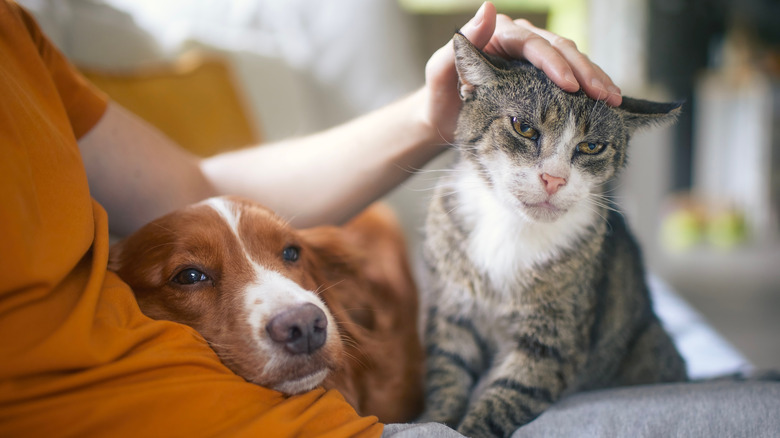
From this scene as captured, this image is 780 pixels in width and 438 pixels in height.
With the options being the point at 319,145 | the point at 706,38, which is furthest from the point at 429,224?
the point at 706,38

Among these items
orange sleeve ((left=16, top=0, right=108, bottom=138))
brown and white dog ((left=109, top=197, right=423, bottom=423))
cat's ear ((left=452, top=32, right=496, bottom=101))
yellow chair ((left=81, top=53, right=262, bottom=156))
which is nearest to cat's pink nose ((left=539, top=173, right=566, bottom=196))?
cat's ear ((left=452, top=32, right=496, bottom=101))

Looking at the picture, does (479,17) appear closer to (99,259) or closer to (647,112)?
(647,112)

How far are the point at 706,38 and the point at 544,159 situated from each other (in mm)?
4802

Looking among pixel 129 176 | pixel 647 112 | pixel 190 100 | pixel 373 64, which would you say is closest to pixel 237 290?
pixel 129 176

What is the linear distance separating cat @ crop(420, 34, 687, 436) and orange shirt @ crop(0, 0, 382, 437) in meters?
0.40

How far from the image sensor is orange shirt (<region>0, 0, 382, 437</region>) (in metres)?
0.69

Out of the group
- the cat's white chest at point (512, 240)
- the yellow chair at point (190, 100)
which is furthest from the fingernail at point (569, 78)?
the yellow chair at point (190, 100)

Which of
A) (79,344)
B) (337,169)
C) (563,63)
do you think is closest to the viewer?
(79,344)

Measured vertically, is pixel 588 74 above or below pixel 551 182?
above

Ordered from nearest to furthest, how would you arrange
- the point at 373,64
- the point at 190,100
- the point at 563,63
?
the point at 563,63
the point at 190,100
the point at 373,64

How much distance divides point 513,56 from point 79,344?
2.96 ft

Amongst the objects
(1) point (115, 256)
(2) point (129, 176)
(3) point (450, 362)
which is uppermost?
(2) point (129, 176)

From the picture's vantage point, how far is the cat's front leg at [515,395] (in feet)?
3.42

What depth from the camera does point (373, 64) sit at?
2625mm
